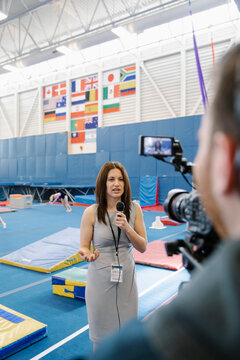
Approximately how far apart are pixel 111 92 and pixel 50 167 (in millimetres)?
5930

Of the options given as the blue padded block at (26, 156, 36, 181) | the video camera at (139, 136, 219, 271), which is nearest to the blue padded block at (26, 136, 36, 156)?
the blue padded block at (26, 156, 36, 181)

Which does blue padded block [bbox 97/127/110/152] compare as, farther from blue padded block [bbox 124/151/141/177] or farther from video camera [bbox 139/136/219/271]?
video camera [bbox 139/136/219/271]

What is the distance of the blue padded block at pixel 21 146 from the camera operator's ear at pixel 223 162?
64.0 ft

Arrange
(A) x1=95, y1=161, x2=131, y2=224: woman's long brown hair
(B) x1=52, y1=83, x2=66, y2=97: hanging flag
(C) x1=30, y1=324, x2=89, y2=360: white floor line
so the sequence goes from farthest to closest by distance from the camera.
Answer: (B) x1=52, y1=83, x2=66, y2=97: hanging flag
(C) x1=30, y1=324, x2=89, y2=360: white floor line
(A) x1=95, y1=161, x2=131, y2=224: woman's long brown hair

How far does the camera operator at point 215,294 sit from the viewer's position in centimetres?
34

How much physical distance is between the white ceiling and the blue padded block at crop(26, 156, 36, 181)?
22.5 feet

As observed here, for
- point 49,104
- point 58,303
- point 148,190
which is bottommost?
point 58,303

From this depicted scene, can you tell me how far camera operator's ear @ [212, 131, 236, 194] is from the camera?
425 mm

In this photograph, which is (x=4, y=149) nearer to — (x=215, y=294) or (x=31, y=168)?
(x=31, y=168)

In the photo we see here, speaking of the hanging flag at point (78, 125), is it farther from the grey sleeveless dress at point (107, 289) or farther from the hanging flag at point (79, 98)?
the grey sleeveless dress at point (107, 289)

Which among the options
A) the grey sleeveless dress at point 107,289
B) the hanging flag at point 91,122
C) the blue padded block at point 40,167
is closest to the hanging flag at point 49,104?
the hanging flag at point 91,122

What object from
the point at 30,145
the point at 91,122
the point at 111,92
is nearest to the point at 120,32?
the point at 111,92

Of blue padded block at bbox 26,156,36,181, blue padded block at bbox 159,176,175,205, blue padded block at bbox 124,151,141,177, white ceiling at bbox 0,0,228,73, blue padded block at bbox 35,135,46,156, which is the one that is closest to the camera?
white ceiling at bbox 0,0,228,73

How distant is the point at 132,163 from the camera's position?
14789mm
